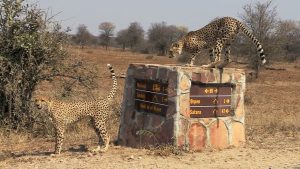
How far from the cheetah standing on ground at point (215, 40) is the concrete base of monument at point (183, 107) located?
1.29ft

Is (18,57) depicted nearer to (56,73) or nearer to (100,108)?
(56,73)

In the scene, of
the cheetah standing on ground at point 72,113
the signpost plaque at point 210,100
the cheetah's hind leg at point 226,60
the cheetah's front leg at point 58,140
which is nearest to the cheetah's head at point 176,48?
the cheetah's hind leg at point 226,60

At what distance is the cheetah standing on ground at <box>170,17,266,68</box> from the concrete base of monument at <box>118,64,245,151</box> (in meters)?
0.39

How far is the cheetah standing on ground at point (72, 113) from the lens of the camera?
8.87 metres

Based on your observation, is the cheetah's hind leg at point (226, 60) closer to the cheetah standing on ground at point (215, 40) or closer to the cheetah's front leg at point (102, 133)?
the cheetah standing on ground at point (215, 40)

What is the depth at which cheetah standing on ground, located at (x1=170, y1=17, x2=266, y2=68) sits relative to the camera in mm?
9602

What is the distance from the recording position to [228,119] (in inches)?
382

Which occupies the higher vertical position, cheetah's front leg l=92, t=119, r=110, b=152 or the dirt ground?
cheetah's front leg l=92, t=119, r=110, b=152

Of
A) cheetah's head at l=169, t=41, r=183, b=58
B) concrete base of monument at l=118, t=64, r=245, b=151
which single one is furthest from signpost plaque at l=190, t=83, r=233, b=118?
cheetah's head at l=169, t=41, r=183, b=58

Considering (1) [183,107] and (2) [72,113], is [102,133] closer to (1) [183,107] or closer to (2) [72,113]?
(2) [72,113]

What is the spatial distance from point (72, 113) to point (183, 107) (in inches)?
79.1

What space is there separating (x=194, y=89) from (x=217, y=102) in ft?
2.12

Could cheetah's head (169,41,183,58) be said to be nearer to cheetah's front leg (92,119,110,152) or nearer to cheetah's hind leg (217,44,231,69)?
cheetah's hind leg (217,44,231,69)

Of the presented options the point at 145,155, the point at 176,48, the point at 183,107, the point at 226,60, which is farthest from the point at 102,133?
the point at 226,60
